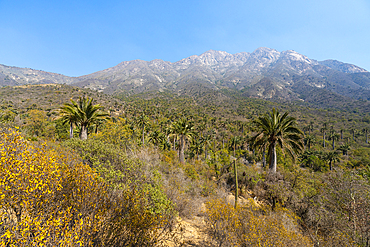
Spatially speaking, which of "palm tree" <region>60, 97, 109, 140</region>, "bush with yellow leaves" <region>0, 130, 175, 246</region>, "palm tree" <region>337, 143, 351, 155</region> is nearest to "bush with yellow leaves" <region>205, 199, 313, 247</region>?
"bush with yellow leaves" <region>0, 130, 175, 246</region>

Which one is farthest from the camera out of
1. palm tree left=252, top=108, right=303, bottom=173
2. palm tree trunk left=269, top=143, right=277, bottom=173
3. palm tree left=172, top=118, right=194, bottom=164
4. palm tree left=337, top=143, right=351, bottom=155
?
palm tree left=337, top=143, right=351, bottom=155

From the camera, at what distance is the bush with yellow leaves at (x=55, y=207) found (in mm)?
2959

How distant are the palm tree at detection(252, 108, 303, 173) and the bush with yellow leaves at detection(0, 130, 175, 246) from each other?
1121cm

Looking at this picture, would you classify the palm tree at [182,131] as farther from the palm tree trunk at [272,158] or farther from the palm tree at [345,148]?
the palm tree at [345,148]

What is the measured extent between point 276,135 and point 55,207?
13.8 metres

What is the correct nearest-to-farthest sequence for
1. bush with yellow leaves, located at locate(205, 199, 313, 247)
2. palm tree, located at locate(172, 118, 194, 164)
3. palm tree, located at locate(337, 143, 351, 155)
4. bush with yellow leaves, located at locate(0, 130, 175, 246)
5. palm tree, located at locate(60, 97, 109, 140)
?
1. bush with yellow leaves, located at locate(0, 130, 175, 246)
2. bush with yellow leaves, located at locate(205, 199, 313, 247)
3. palm tree, located at locate(60, 97, 109, 140)
4. palm tree, located at locate(172, 118, 194, 164)
5. palm tree, located at locate(337, 143, 351, 155)

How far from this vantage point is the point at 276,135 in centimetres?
1246

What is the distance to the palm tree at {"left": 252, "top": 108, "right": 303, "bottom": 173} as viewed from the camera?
12.5 metres

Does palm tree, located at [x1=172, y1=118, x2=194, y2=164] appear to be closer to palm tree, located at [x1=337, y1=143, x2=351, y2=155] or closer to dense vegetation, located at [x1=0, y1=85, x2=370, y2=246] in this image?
dense vegetation, located at [x1=0, y1=85, x2=370, y2=246]

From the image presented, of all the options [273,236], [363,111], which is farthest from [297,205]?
[363,111]

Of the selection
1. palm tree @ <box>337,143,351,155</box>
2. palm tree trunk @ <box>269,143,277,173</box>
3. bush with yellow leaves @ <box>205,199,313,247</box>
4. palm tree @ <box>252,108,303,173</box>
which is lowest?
palm tree @ <box>337,143,351,155</box>

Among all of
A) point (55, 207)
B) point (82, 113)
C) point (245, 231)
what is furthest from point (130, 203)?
point (82, 113)

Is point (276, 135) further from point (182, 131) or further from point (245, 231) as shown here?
point (182, 131)

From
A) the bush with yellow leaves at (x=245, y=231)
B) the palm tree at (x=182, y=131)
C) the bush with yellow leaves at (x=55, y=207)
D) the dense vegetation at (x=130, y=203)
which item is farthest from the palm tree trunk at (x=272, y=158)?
the palm tree at (x=182, y=131)
